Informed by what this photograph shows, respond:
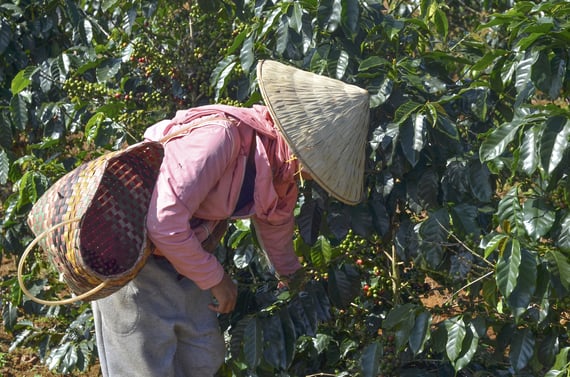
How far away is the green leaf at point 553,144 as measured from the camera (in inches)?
90.8

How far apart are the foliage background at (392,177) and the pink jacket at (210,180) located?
28cm

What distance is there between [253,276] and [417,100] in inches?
32.5

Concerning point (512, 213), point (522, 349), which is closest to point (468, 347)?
point (522, 349)

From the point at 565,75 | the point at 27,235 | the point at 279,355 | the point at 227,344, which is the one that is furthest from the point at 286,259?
the point at 27,235

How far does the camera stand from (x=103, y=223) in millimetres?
2510

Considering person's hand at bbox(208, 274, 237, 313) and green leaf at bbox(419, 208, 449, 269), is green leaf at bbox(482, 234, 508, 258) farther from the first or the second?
person's hand at bbox(208, 274, 237, 313)

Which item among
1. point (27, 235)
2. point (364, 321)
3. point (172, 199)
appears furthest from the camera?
point (27, 235)

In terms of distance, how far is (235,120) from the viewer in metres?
2.56

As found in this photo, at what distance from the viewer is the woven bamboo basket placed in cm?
249

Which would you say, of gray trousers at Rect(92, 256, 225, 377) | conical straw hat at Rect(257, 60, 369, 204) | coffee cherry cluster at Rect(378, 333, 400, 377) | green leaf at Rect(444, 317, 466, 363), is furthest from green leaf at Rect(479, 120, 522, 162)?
gray trousers at Rect(92, 256, 225, 377)

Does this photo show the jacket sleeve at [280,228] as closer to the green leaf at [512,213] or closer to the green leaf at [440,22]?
the green leaf at [512,213]

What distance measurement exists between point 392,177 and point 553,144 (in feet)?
2.00

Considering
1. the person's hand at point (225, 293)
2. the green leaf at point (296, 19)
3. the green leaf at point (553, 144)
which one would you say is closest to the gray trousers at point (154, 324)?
the person's hand at point (225, 293)

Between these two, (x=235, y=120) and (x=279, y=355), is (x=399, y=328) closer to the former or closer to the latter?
(x=279, y=355)
